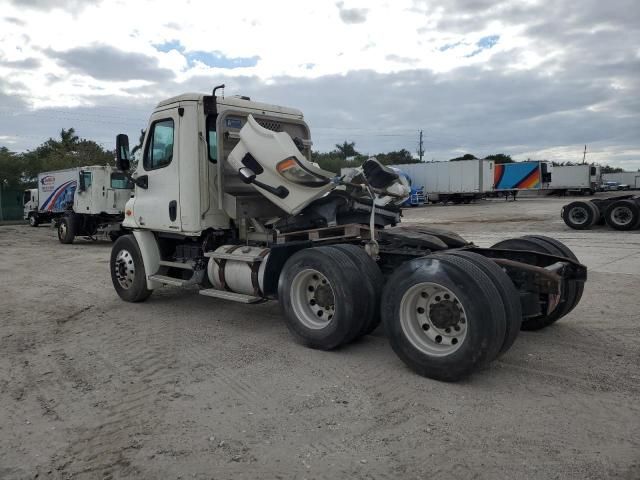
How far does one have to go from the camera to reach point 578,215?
63.5ft

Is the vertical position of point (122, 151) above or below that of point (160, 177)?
above

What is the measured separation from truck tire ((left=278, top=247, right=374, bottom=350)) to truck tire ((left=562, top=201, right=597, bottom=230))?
16703 mm

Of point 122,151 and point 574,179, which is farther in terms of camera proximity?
point 574,179

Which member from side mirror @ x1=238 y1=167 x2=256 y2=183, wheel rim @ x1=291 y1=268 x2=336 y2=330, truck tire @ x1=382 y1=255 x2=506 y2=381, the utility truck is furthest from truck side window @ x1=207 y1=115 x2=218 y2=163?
truck tire @ x1=382 y1=255 x2=506 y2=381

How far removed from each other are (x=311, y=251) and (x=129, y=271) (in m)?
3.77

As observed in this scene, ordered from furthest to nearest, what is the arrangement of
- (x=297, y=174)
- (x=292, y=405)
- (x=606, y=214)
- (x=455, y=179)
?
(x=455, y=179), (x=606, y=214), (x=297, y=174), (x=292, y=405)

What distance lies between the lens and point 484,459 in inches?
125

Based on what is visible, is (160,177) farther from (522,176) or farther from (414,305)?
(522,176)

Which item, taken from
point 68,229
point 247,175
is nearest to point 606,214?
point 247,175

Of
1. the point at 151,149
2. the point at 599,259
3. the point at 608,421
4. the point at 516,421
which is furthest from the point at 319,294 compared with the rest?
the point at 599,259

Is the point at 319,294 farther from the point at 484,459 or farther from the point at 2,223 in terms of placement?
the point at 2,223

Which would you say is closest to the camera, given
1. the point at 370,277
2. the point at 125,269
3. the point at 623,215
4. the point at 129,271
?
→ the point at 370,277

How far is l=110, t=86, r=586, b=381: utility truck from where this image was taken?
437cm

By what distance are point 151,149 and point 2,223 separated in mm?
32237
